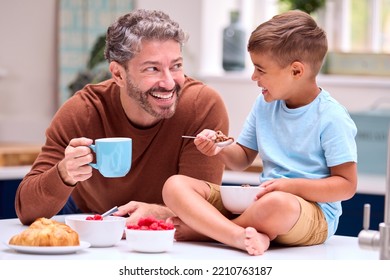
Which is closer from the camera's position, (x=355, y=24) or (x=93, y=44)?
(x=355, y=24)

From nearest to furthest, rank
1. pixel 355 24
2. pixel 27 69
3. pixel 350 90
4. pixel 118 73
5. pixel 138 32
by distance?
pixel 138 32 → pixel 118 73 → pixel 350 90 → pixel 355 24 → pixel 27 69

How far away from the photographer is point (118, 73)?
2.30m

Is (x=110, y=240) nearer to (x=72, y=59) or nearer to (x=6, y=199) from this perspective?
(x=6, y=199)

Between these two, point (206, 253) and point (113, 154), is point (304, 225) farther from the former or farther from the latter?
point (113, 154)

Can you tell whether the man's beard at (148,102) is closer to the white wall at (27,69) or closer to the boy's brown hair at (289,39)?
the boy's brown hair at (289,39)

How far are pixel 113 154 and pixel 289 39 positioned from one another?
480mm

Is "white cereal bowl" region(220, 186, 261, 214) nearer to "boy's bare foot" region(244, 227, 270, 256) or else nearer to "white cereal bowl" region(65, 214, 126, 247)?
"boy's bare foot" region(244, 227, 270, 256)

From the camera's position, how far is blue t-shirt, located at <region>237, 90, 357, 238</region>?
196 centimetres

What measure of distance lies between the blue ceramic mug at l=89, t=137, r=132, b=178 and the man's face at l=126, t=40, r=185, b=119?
30cm

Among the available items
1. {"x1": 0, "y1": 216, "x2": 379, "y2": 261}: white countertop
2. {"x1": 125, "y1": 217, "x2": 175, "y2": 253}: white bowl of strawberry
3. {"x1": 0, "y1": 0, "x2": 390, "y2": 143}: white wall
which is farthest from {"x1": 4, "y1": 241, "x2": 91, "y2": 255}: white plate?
{"x1": 0, "y1": 0, "x2": 390, "y2": 143}: white wall

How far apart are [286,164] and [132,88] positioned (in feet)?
1.47

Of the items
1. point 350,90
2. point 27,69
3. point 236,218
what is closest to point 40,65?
point 27,69

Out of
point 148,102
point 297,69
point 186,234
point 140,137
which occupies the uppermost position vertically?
point 297,69

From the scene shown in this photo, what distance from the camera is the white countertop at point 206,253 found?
1.73 meters
